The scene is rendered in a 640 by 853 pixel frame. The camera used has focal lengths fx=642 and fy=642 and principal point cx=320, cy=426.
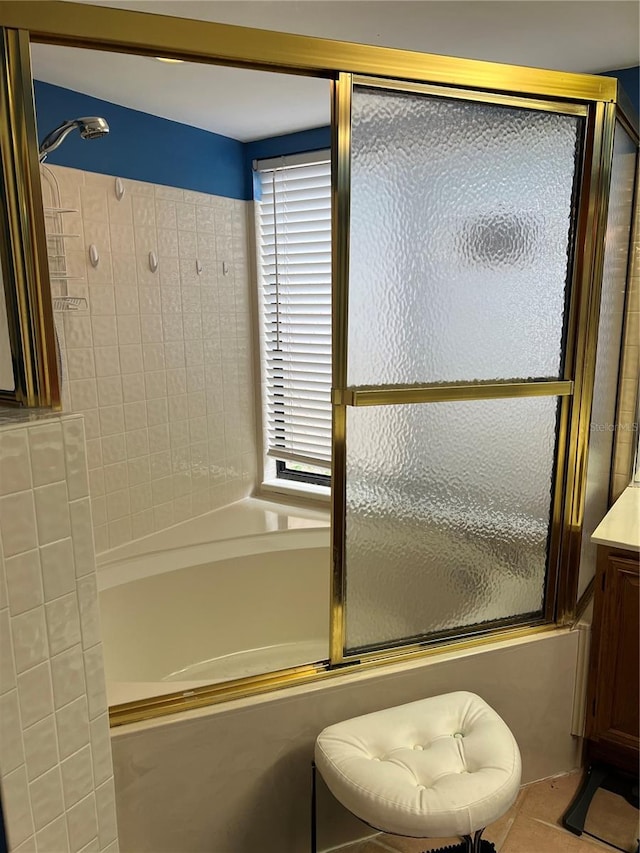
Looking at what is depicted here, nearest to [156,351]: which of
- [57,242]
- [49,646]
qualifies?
[57,242]

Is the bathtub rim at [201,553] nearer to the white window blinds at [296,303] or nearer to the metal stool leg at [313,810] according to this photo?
the white window blinds at [296,303]

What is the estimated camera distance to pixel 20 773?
46.5 inches

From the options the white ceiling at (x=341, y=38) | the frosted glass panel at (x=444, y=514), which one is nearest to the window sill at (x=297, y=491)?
the frosted glass panel at (x=444, y=514)

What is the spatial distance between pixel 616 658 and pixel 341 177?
151 cm

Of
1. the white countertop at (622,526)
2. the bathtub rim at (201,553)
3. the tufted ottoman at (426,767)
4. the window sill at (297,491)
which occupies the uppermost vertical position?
the white countertop at (622,526)

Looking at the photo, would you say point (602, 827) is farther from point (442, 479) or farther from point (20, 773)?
point (20, 773)

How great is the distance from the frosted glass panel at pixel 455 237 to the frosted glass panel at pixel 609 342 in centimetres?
20

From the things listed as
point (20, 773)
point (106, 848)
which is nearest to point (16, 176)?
point (20, 773)

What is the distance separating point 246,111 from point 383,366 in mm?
1510

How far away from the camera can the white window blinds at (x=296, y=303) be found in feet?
9.61

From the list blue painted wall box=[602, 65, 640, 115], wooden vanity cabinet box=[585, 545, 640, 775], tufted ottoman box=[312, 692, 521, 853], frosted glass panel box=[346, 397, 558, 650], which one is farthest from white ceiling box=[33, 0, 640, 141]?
tufted ottoman box=[312, 692, 521, 853]

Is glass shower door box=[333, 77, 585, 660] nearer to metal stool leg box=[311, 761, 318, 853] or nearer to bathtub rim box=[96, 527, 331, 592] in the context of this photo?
metal stool leg box=[311, 761, 318, 853]

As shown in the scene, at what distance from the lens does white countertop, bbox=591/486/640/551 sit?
5.69ft

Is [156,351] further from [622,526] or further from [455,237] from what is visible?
[622,526]
